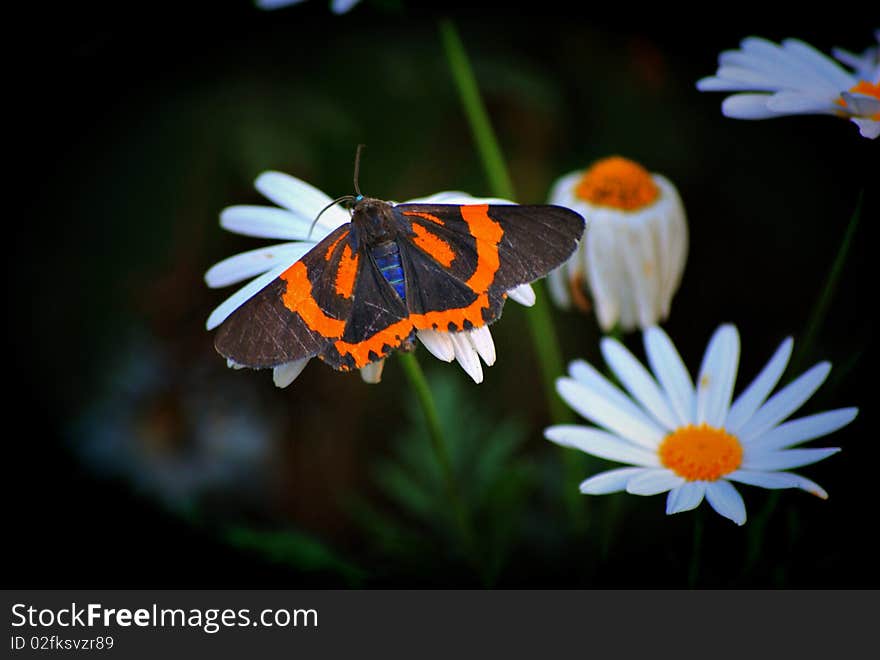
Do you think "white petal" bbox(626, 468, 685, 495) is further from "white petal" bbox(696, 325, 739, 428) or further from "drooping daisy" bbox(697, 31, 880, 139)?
"drooping daisy" bbox(697, 31, 880, 139)

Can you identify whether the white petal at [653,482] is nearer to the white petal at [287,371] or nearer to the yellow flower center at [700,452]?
the yellow flower center at [700,452]

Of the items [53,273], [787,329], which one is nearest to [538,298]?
[787,329]

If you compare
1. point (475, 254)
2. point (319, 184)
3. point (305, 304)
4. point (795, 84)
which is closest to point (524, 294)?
point (475, 254)

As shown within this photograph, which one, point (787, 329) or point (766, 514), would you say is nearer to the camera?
point (766, 514)

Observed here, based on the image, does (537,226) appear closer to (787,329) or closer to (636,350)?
(636,350)

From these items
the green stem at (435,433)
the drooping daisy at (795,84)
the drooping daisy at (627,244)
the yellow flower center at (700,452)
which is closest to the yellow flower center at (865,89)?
the drooping daisy at (795,84)

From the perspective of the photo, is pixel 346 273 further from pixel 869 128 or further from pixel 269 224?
pixel 869 128
